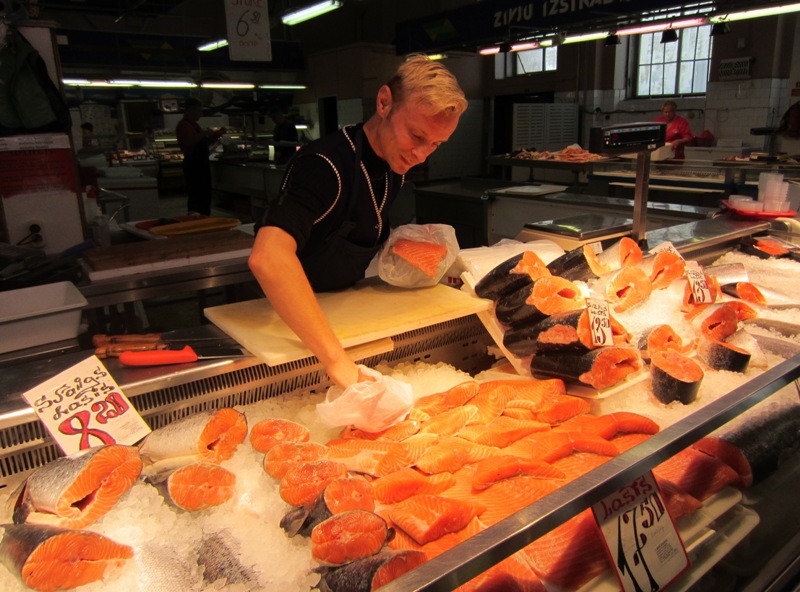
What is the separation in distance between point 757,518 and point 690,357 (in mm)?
649

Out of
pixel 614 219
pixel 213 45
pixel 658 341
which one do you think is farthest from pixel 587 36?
pixel 213 45

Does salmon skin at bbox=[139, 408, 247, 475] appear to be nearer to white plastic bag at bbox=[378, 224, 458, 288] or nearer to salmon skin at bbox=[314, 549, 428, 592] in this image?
salmon skin at bbox=[314, 549, 428, 592]

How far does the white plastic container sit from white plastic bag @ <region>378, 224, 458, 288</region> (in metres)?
1.17

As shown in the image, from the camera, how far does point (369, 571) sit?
113cm

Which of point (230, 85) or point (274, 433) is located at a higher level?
point (230, 85)

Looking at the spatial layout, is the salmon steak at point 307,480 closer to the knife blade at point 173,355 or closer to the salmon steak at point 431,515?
the salmon steak at point 431,515

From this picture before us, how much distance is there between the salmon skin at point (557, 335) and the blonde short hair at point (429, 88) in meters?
0.77

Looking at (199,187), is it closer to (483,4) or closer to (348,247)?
(483,4)

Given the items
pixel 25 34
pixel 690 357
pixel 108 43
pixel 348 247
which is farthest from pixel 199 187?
pixel 690 357

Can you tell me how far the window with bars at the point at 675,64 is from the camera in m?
12.0

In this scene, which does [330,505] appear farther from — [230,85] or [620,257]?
[230,85]

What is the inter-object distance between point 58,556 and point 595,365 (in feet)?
4.95

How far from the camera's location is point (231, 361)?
170 centimetres

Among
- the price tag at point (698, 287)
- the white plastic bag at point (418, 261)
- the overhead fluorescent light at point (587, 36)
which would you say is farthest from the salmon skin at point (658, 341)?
the overhead fluorescent light at point (587, 36)
